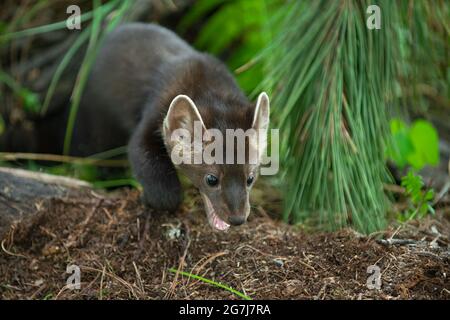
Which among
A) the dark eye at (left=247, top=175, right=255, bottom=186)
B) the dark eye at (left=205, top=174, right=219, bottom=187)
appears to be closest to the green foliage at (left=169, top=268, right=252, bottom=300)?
the dark eye at (left=205, top=174, right=219, bottom=187)

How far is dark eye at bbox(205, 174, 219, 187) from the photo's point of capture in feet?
12.5

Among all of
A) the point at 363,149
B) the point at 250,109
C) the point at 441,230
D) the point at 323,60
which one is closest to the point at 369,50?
the point at 323,60

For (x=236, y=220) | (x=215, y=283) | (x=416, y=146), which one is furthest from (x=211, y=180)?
(x=416, y=146)

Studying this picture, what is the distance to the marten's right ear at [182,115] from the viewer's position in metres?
3.77

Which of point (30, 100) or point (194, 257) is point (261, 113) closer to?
point (194, 257)

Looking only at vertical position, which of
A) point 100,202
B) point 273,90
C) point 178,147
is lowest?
point 100,202

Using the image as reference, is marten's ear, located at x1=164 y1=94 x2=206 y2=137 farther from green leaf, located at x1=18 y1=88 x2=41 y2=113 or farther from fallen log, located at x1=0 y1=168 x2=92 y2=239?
green leaf, located at x1=18 y1=88 x2=41 y2=113

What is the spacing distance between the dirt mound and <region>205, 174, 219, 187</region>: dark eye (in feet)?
1.24

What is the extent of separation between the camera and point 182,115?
3.87m

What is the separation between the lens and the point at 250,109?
3998mm

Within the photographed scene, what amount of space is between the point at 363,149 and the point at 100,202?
1.84 m

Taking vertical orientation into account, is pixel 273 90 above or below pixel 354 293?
above

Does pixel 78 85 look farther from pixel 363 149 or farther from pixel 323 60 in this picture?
pixel 363 149

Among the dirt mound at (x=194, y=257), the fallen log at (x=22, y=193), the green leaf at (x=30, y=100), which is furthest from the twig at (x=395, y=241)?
the green leaf at (x=30, y=100)
